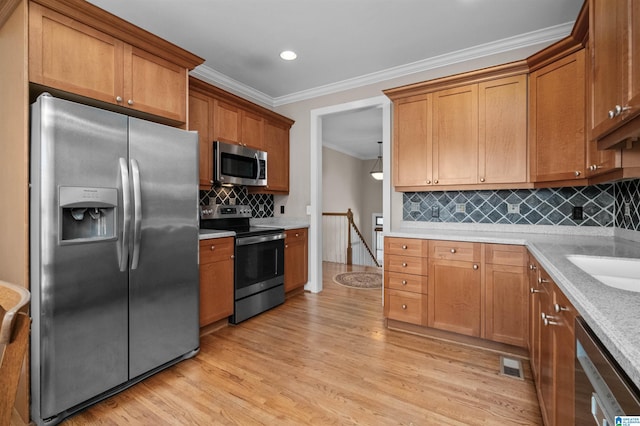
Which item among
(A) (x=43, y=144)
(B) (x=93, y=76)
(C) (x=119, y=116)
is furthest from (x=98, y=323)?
(B) (x=93, y=76)

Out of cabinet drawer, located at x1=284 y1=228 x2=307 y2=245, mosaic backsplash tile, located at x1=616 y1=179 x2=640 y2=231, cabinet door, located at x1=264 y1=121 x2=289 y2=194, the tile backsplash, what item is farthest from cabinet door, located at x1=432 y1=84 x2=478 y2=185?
cabinet door, located at x1=264 y1=121 x2=289 y2=194

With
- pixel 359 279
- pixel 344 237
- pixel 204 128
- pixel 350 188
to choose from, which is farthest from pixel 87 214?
pixel 350 188

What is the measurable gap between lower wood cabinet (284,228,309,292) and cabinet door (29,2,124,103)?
2291mm

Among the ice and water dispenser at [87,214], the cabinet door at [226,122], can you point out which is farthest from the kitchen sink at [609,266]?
the cabinet door at [226,122]

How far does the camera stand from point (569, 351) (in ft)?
3.42

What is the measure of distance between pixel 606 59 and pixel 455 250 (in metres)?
1.60

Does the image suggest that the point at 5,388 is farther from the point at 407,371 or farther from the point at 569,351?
the point at 407,371

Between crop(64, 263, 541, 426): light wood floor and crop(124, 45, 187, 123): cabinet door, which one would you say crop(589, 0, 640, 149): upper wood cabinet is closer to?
crop(64, 263, 541, 426): light wood floor

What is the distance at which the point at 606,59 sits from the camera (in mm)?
1358

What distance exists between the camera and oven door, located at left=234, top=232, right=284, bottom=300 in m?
3.07

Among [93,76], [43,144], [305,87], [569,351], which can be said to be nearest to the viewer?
[569,351]

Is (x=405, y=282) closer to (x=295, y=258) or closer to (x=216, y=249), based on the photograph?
(x=295, y=258)

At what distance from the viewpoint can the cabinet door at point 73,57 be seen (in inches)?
67.1

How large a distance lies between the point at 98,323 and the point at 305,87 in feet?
11.1
